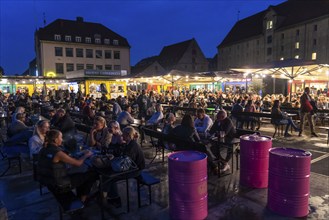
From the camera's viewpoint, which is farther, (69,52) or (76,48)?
(76,48)

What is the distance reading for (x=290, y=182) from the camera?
3.91 metres

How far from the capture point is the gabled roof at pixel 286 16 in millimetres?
39250

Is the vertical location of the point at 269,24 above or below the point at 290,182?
above

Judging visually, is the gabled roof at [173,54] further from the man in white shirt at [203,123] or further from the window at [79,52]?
the man in white shirt at [203,123]

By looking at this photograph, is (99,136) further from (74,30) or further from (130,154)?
(74,30)

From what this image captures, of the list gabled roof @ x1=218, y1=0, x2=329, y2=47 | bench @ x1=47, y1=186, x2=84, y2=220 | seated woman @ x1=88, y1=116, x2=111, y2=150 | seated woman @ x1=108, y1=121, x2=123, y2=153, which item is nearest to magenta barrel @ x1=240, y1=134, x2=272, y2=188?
seated woman @ x1=108, y1=121, x2=123, y2=153

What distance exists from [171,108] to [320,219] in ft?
38.3

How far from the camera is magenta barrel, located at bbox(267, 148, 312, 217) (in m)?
3.84

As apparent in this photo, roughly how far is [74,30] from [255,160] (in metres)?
53.1

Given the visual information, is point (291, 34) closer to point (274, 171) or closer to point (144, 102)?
point (144, 102)

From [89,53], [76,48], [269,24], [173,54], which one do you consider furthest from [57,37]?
[269,24]

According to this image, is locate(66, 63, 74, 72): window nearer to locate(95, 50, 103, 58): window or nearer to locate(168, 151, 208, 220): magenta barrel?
locate(95, 50, 103, 58): window

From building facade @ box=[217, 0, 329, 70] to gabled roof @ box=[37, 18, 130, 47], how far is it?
24.0 metres

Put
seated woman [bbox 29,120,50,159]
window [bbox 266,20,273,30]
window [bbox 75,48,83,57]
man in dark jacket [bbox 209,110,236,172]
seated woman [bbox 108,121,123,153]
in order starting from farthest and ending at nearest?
window [bbox 75,48,83,57], window [bbox 266,20,273,30], man in dark jacket [bbox 209,110,236,172], seated woman [bbox 108,121,123,153], seated woman [bbox 29,120,50,159]
